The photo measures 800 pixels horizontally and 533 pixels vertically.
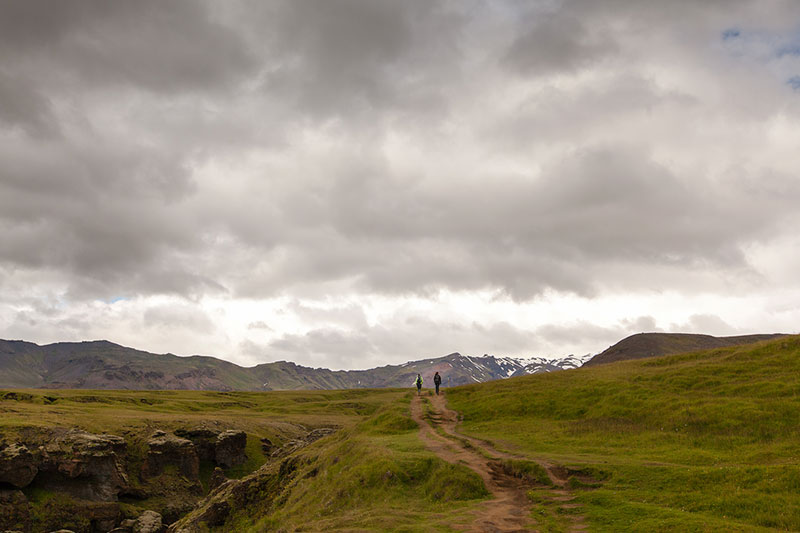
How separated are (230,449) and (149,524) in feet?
121

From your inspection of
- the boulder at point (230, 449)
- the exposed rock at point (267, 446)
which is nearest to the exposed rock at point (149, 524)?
the boulder at point (230, 449)

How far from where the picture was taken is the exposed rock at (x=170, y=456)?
100062 mm

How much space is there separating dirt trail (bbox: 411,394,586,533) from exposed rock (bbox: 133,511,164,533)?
5237 centimetres

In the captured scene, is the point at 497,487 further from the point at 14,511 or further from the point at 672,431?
the point at 14,511

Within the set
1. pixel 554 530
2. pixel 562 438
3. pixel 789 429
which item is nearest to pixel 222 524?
pixel 562 438

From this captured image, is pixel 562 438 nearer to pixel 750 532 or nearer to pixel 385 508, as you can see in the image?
pixel 385 508

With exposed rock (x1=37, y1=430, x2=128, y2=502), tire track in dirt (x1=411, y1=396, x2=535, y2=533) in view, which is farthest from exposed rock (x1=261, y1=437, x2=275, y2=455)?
tire track in dirt (x1=411, y1=396, x2=535, y2=533)

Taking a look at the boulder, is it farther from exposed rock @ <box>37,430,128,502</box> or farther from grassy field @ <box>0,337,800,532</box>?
grassy field @ <box>0,337,800,532</box>

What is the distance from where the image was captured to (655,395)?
178 feet

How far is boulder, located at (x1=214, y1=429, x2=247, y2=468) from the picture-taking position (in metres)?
114

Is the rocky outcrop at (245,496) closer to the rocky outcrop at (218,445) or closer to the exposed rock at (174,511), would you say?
the exposed rock at (174,511)

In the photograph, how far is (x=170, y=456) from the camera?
338 feet

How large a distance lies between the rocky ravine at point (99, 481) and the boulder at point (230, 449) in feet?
20.2

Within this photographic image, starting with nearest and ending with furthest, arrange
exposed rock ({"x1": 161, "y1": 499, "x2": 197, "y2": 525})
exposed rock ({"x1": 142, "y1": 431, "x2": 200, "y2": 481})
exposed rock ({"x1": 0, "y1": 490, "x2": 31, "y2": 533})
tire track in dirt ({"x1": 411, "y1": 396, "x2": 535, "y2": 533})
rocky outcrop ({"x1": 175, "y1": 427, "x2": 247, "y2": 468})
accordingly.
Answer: tire track in dirt ({"x1": 411, "y1": 396, "x2": 535, "y2": 533}) → exposed rock ({"x1": 0, "y1": 490, "x2": 31, "y2": 533}) → exposed rock ({"x1": 161, "y1": 499, "x2": 197, "y2": 525}) → exposed rock ({"x1": 142, "y1": 431, "x2": 200, "y2": 481}) → rocky outcrop ({"x1": 175, "y1": 427, "x2": 247, "y2": 468})
